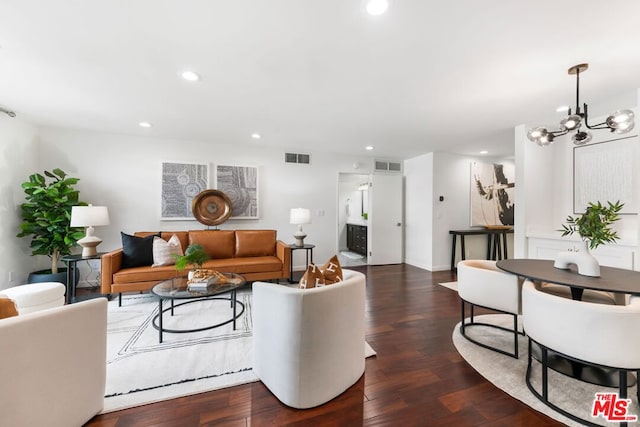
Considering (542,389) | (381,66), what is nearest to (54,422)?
(542,389)

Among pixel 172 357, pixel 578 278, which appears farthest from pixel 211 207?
pixel 578 278

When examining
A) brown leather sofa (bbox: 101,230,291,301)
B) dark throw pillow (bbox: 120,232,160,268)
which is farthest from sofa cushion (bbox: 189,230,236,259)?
dark throw pillow (bbox: 120,232,160,268)

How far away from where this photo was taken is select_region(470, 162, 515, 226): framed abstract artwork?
17.3ft

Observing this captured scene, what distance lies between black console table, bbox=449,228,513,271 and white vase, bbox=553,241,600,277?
117 inches

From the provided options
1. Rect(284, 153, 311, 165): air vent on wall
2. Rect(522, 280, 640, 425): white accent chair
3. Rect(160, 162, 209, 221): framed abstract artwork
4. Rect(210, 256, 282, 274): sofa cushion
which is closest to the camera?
Rect(522, 280, 640, 425): white accent chair

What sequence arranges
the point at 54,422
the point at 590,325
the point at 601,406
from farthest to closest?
1. the point at 601,406
2. the point at 590,325
3. the point at 54,422

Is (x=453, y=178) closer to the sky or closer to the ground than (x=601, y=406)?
closer to the sky

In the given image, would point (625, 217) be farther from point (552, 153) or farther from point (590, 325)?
point (590, 325)

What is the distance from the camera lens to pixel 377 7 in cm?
146

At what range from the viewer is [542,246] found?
133 inches

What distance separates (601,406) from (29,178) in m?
6.27

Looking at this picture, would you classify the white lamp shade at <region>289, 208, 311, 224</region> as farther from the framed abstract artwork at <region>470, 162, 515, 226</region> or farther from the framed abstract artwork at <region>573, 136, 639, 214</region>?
the framed abstract artwork at <region>573, 136, 639, 214</region>

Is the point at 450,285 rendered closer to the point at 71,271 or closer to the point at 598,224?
the point at 598,224

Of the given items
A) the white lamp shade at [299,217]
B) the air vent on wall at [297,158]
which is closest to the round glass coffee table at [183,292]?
the white lamp shade at [299,217]
